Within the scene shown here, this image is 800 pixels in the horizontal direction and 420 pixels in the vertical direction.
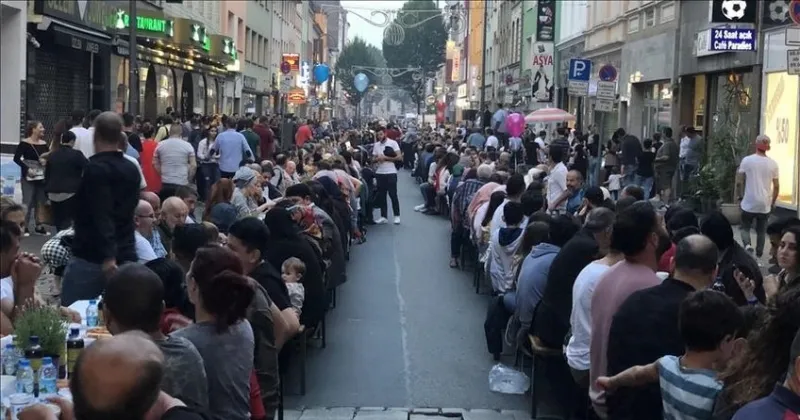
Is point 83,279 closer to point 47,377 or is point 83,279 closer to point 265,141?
point 47,377

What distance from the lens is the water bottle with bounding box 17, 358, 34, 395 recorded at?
5.04 m

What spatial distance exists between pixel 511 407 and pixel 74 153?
7.18m

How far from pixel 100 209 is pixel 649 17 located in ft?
85.1

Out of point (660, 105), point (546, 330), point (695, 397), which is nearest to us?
point (695, 397)

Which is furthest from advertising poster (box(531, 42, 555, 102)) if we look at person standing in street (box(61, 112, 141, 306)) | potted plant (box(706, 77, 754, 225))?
person standing in street (box(61, 112, 141, 306))

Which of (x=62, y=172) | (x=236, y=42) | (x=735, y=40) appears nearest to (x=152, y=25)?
(x=735, y=40)

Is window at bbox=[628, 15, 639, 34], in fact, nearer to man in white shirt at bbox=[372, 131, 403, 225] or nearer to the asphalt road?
man in white shirt at bbox=[372, 131, 403, 225]

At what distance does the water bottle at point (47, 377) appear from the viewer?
505cm

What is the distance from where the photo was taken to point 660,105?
30250 millimetres

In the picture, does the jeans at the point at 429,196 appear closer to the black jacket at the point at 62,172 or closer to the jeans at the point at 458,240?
the jeans at the point at 458,240

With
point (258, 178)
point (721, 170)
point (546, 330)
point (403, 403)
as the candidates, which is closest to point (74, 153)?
point (258, 178)

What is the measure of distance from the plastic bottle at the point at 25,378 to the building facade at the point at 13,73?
1513 cm

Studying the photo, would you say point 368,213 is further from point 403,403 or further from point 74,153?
point 403,403

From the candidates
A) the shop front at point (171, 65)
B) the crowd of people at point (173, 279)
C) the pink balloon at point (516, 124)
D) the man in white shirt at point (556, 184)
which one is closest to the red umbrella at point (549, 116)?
the pink balloon at point (516, 124)
